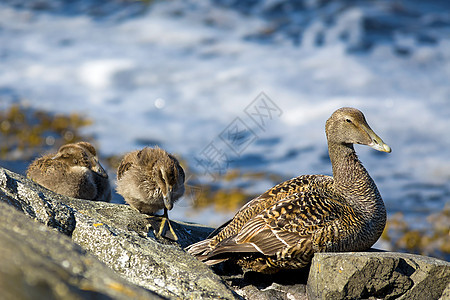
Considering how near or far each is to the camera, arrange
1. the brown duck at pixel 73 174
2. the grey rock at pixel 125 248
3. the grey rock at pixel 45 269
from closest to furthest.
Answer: the grey rock at pixel 45 269 → the grey rock at pixel 125 248 → the brown duck at pixel 73 174

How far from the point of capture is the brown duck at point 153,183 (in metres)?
4.89

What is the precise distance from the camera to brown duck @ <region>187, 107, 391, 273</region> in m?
4.27

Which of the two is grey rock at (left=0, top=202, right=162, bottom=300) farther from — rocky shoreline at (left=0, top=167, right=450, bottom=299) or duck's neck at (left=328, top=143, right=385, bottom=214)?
duck's neck at (left=328, top=143, right=385, bottom=214)

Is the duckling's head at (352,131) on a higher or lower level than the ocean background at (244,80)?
higher

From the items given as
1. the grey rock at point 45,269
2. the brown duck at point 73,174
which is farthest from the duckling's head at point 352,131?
the grey rock at point 45,269

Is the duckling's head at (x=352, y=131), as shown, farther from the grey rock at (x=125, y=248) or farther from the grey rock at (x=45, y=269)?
the grey rock at (x=45, y=269)

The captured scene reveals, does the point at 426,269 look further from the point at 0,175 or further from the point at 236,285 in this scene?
the point at 0,175

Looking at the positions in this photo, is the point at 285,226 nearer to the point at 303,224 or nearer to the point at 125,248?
the point at 303,224

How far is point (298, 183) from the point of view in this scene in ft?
15.6

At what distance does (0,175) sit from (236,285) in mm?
2025

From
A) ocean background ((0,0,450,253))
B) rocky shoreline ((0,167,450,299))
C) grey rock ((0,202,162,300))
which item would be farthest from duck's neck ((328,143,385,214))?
ocean background ((0,0,450,253))

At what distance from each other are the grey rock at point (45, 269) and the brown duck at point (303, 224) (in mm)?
1879

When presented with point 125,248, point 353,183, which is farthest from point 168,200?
point 353,183

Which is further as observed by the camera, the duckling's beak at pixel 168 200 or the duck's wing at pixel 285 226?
the duckling's beak at pixel 168 200
